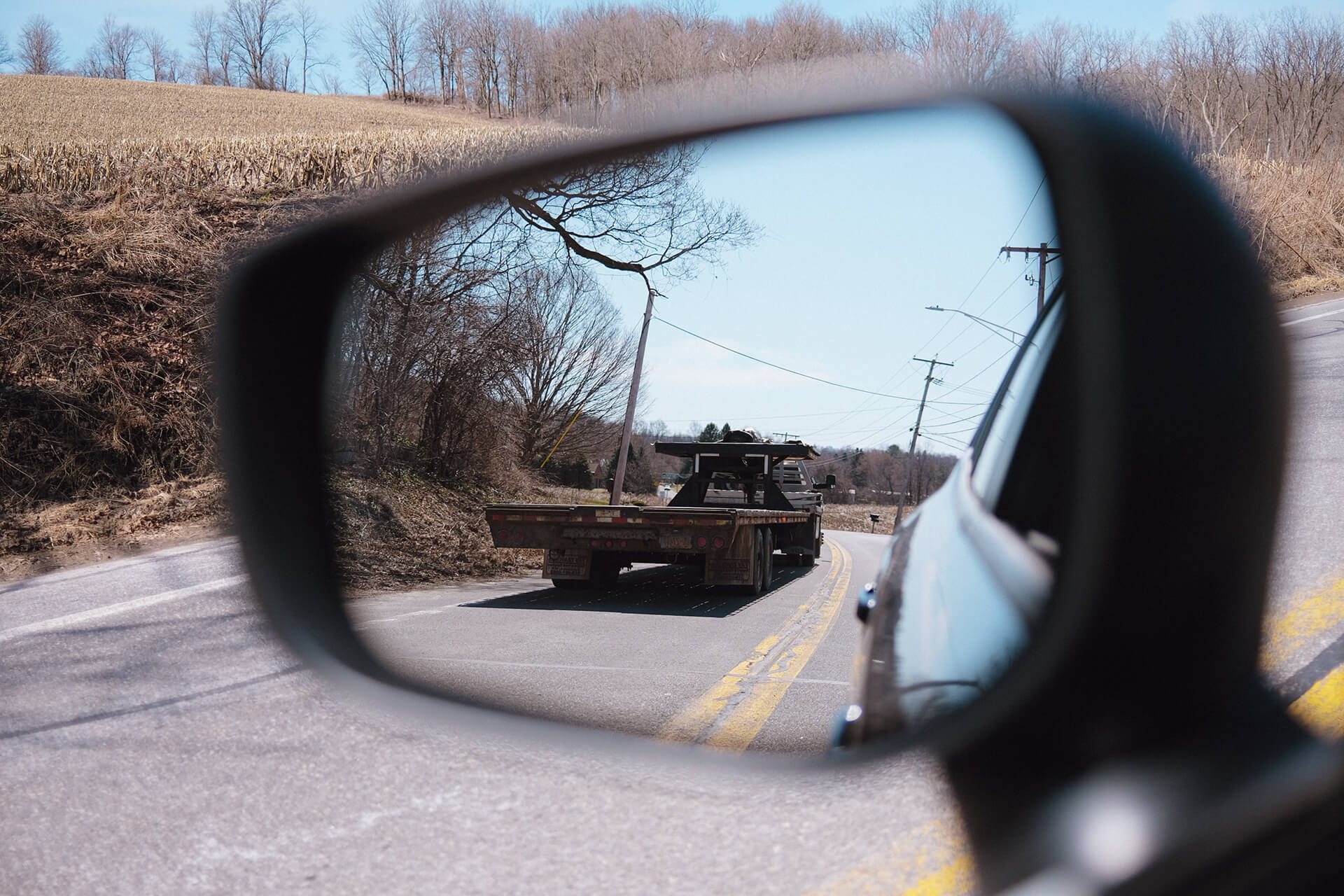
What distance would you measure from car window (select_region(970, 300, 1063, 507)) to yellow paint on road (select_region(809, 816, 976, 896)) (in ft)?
1.83

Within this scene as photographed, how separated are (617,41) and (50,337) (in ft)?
171

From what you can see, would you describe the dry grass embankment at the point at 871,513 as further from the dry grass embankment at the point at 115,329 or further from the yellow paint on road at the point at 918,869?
the dry grass embankment at the point at 115,329

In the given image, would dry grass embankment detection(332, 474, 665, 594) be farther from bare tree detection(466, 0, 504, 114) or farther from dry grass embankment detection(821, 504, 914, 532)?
bare tree detection(466, 0, 504, 114)

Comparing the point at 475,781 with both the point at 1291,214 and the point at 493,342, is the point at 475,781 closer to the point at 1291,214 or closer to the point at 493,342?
the point at 1291,214

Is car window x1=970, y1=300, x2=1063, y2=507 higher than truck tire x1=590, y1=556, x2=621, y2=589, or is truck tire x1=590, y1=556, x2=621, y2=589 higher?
car window x1=970, y1=300, x2=1063, y2=507

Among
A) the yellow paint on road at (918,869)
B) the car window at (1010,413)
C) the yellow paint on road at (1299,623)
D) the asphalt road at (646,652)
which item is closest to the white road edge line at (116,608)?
the asphalt road at (646,652)

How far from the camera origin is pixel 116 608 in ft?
23.2

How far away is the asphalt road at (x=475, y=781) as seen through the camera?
1938mm

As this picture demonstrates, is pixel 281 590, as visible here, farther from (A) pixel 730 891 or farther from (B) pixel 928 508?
(B) pixel 928 508

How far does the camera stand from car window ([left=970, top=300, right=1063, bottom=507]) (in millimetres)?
1466

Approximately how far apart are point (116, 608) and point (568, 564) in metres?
3.65

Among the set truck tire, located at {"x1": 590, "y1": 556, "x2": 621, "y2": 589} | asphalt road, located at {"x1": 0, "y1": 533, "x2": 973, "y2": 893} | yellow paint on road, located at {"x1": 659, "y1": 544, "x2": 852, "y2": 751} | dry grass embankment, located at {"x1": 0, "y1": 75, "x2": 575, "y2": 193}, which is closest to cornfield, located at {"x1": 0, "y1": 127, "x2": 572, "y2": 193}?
dry grass embankment, located at {"x1": 0, "y1": 75, "x2": 575, "y2": 193}

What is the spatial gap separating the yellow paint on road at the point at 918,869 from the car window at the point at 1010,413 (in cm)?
56

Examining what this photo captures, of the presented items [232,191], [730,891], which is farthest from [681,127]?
[232,191]
